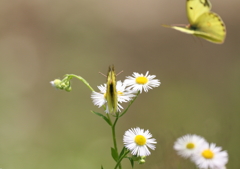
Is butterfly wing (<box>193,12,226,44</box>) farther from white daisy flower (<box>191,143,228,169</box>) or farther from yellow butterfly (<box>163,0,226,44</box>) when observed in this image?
white daisy flower (<box>191,143,228,169</box>)

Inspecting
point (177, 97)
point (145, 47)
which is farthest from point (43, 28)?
point (177, 97)

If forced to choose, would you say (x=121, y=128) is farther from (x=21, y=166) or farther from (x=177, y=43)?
(x=177, y=43)

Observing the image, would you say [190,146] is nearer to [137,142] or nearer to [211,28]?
[137,142]

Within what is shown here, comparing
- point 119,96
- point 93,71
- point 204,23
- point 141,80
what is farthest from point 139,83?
point 93,71

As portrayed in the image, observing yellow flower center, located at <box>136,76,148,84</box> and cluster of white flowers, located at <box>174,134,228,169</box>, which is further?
yellow flower center, located at <box>136,76,148,84</box>

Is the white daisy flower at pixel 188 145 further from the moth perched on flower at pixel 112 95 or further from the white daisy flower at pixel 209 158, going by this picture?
the moth perched on flower at pixel 112 95

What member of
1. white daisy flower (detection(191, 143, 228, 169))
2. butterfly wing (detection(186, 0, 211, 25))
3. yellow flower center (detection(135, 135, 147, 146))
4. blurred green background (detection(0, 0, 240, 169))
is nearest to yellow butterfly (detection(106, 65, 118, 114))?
yellow flower center (detection(135, 135, 147, 146))

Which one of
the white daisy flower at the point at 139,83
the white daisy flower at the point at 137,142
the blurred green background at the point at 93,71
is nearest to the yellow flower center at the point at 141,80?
the white daisy flower at the point at 139,83
